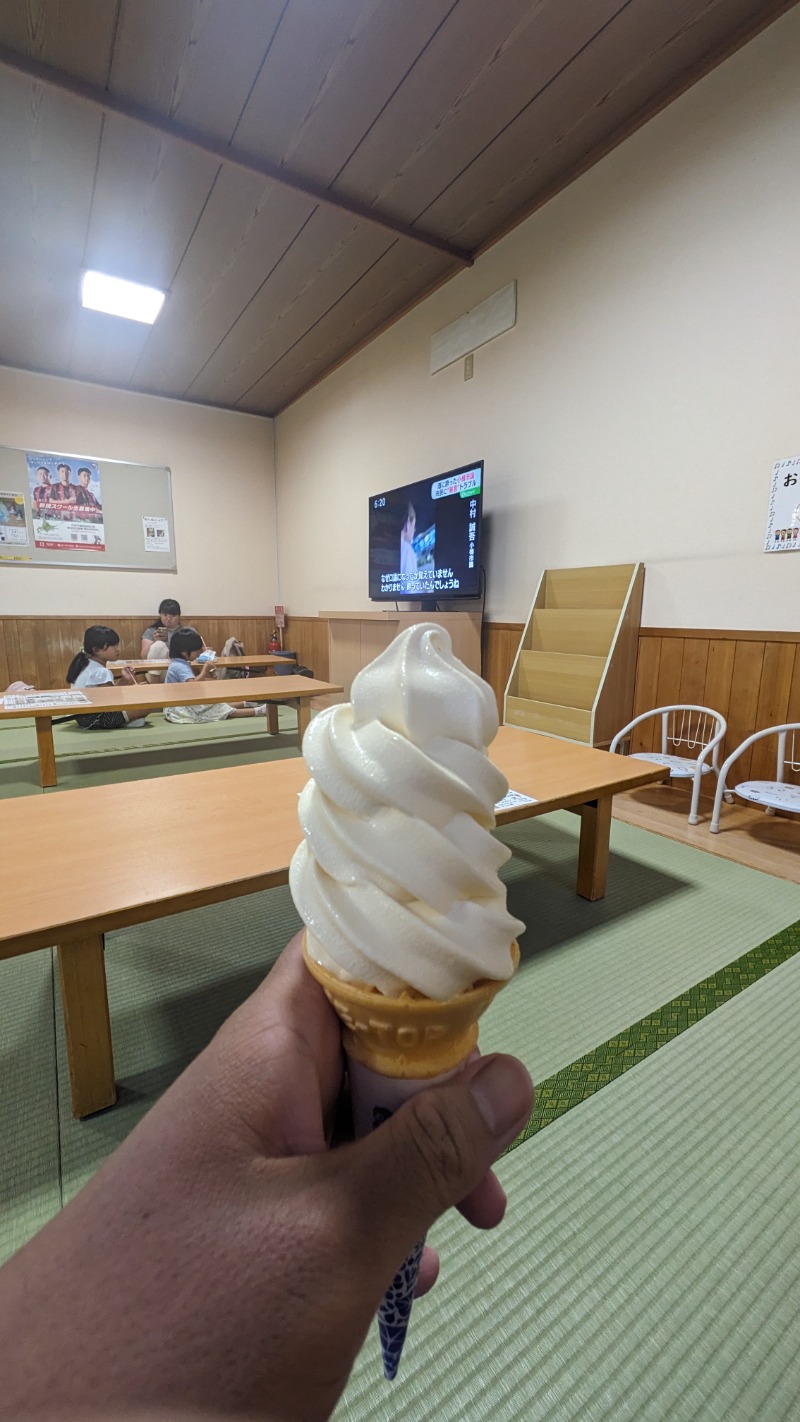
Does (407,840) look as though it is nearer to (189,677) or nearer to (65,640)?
(189,677)

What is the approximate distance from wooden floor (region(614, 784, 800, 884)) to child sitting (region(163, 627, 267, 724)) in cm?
338

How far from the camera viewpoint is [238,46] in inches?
97.0

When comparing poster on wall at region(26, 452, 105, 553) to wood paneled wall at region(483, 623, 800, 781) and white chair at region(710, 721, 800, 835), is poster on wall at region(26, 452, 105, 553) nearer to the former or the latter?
wood paneled wall at region(483, 623, 800, 781)

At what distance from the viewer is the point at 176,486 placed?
6.62 meters

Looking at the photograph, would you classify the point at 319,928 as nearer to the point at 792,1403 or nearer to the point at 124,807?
the point at 792,1403

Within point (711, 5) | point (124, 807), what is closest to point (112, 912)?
point (124, 807)

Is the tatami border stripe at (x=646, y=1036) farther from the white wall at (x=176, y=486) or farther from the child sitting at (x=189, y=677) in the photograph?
the white wall at (x=176, y=486)

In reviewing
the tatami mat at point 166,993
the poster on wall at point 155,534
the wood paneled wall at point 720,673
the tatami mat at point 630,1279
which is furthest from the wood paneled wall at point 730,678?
the poster on wall at point 155,534

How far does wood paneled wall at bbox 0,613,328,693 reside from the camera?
5.86 meters

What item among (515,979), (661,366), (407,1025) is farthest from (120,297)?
(407,1025)

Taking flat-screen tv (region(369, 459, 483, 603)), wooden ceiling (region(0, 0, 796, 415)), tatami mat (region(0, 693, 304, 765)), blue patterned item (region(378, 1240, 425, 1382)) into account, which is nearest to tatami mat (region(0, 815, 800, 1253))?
blue patterned item (region(378, 1240, 425, 1382))

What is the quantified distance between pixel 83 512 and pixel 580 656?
569 cm

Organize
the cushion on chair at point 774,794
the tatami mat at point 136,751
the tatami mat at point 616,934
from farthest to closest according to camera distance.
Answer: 1. the tatami mat at point 136,751
2. the cushion on chair at point 774,794
3. the tatami mat at point 616,934

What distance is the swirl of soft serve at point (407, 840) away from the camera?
514mm
